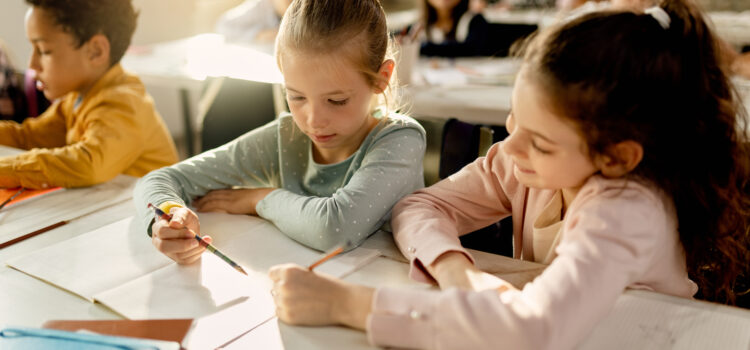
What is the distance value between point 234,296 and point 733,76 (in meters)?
0.79

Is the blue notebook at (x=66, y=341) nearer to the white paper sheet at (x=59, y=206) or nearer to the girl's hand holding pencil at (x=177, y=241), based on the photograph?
the girl's hand holding pencil at (x=177, y=241)

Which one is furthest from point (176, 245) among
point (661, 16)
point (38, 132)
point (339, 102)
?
point (38, 132)

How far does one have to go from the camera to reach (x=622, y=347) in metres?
→ 0.77

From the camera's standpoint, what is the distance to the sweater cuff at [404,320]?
29.6 inches

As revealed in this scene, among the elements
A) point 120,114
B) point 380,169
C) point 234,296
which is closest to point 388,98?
point 380,169

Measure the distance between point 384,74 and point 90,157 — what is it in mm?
719

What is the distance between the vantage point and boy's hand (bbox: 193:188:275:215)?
1.24m

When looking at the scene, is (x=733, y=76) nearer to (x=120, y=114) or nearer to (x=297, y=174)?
(x=297, y=174)

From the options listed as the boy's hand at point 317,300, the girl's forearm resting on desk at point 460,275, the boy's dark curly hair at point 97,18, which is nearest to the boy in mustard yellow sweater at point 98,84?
the boy's dark curly hair at point 97,18

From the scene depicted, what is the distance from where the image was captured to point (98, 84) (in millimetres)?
1645

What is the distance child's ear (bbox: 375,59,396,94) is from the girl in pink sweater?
0.40m

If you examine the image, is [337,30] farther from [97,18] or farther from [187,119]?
[187,119]

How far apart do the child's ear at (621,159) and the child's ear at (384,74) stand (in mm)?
507

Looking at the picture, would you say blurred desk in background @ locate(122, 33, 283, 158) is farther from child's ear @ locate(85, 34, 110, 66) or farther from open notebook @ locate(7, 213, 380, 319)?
open notebook @ locate(7, 213, 380, 319)
